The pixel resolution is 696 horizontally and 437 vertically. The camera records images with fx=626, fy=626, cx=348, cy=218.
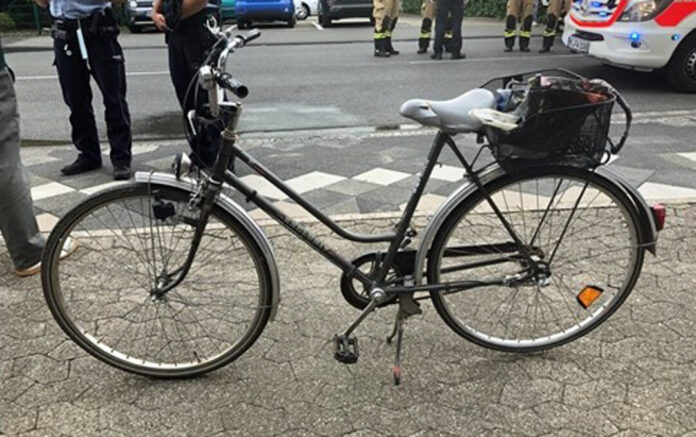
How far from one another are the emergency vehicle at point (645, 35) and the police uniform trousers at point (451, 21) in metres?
3.15

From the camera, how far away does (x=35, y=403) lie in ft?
8.31

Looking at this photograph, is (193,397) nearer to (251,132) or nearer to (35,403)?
(35,403)

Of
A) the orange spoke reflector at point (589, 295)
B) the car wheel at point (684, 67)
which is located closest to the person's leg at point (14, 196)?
the orange spoke reflector at point (589, 295)

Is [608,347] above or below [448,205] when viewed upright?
below

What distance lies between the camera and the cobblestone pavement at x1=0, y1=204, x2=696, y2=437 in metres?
2.42

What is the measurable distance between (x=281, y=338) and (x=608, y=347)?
151cm

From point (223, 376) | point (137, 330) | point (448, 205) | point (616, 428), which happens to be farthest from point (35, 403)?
point (616, 428)

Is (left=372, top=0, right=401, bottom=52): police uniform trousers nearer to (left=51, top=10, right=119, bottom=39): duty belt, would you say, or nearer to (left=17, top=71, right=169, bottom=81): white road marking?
(left=17, top=71, right=169, bottom=81): white road marking

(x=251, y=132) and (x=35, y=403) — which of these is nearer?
(x=35, y=403)

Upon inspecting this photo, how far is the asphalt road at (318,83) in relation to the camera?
7283 millimetres

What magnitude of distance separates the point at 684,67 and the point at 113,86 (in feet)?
22.4

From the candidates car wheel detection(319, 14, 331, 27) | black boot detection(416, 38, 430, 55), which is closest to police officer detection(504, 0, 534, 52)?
black boot detection(416, 38, 430, 55)

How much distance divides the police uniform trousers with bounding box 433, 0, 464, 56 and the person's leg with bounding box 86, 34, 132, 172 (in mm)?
7462

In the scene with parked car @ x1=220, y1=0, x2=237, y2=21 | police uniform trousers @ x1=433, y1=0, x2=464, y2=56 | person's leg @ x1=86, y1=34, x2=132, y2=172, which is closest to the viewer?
person's leg @ x1=86, y1=34, x2=132, y2=172
